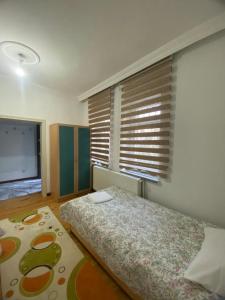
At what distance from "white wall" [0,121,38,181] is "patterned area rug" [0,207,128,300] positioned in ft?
10.2

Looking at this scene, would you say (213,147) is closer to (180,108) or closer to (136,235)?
(180,108)

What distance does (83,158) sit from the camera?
3.51m

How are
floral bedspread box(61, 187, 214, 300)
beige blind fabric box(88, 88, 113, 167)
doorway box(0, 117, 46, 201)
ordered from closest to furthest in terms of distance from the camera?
floral bedspread box(61, 187, 214, 300), beige blind fabric box(88, 88, 113, 167), doorway box(0, 117, 46, 201)

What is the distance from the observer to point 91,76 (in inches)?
110

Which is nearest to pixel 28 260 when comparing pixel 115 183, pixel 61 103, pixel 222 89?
pixel 115 183

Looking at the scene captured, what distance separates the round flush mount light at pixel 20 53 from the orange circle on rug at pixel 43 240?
8.73ft

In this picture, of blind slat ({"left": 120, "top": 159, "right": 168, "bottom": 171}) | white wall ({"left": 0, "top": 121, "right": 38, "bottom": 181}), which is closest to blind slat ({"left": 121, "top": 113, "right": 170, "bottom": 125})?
blind slat ({"left": 120, "top": 159, "right": 168, "bottom": 171})

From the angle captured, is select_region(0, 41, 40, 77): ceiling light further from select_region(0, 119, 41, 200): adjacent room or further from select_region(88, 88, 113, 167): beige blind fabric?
select_region(0, 119, 41, 200): adjacent room

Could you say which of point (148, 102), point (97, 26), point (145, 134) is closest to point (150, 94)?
point (148, 102)

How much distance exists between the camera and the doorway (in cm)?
444

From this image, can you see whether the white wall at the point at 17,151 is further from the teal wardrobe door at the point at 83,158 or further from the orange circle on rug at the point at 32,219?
the orange circle on rug at the point at 32,219

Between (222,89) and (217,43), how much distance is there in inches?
21.4

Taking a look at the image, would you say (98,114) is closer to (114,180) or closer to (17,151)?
(114,180)

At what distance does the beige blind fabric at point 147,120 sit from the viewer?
2049 mm
